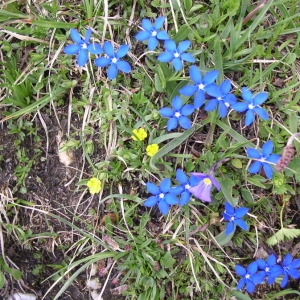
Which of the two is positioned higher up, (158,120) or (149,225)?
(158,120)

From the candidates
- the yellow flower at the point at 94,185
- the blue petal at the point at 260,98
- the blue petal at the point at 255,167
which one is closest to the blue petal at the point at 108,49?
the yellow flower at the point at 94,185

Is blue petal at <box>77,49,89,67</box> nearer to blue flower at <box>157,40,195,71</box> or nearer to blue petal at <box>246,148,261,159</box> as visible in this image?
blue flower at <box>157,40,195,71</box>

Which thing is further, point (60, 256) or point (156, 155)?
point (60, 256)

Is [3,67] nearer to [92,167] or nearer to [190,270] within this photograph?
[92,167]

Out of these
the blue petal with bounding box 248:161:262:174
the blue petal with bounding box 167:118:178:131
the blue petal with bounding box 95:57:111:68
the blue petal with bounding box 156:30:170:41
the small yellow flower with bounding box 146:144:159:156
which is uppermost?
the blue petal with bounding box 156:30:170:41

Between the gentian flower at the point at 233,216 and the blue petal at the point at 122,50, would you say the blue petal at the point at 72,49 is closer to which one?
the blue petal at the point at 122,50

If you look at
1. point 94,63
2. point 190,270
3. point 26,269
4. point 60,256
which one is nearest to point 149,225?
point 190,270

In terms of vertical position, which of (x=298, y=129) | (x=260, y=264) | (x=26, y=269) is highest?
(x=298, y=129)

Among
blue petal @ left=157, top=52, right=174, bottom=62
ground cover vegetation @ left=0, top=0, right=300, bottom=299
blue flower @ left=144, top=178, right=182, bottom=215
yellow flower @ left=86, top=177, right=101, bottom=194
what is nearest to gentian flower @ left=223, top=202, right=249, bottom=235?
ground cover vegetation @ left=0, top=0, right=300, bottom=299
